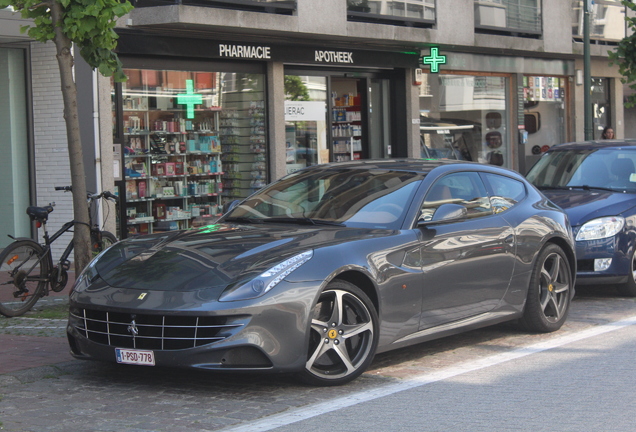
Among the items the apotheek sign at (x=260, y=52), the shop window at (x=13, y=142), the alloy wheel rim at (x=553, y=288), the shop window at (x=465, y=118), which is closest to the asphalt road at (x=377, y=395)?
the alloy wheel rim at (x=553, y=288)

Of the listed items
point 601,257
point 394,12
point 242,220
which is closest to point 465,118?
point 394,12

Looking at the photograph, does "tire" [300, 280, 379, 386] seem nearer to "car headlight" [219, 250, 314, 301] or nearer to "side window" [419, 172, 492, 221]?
"car headlight" [219, 250, 314, 301]

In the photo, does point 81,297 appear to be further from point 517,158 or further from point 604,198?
point 517,158

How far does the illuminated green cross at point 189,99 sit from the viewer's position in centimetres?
1495

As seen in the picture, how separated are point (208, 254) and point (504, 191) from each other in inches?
119

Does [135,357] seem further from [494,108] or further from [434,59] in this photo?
[494,108]

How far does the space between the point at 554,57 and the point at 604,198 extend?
560 inches

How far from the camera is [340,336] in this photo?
6051 millimetres

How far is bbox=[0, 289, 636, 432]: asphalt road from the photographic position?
521cm

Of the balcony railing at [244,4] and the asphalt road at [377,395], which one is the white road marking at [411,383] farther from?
the balcony railing at [244,4]

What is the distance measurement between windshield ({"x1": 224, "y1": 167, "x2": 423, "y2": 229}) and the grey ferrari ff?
0.05ft

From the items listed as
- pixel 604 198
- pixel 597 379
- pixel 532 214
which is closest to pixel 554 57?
pixel 604 198

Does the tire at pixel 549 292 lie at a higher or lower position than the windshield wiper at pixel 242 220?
lower

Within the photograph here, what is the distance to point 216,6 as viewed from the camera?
14.7 m
